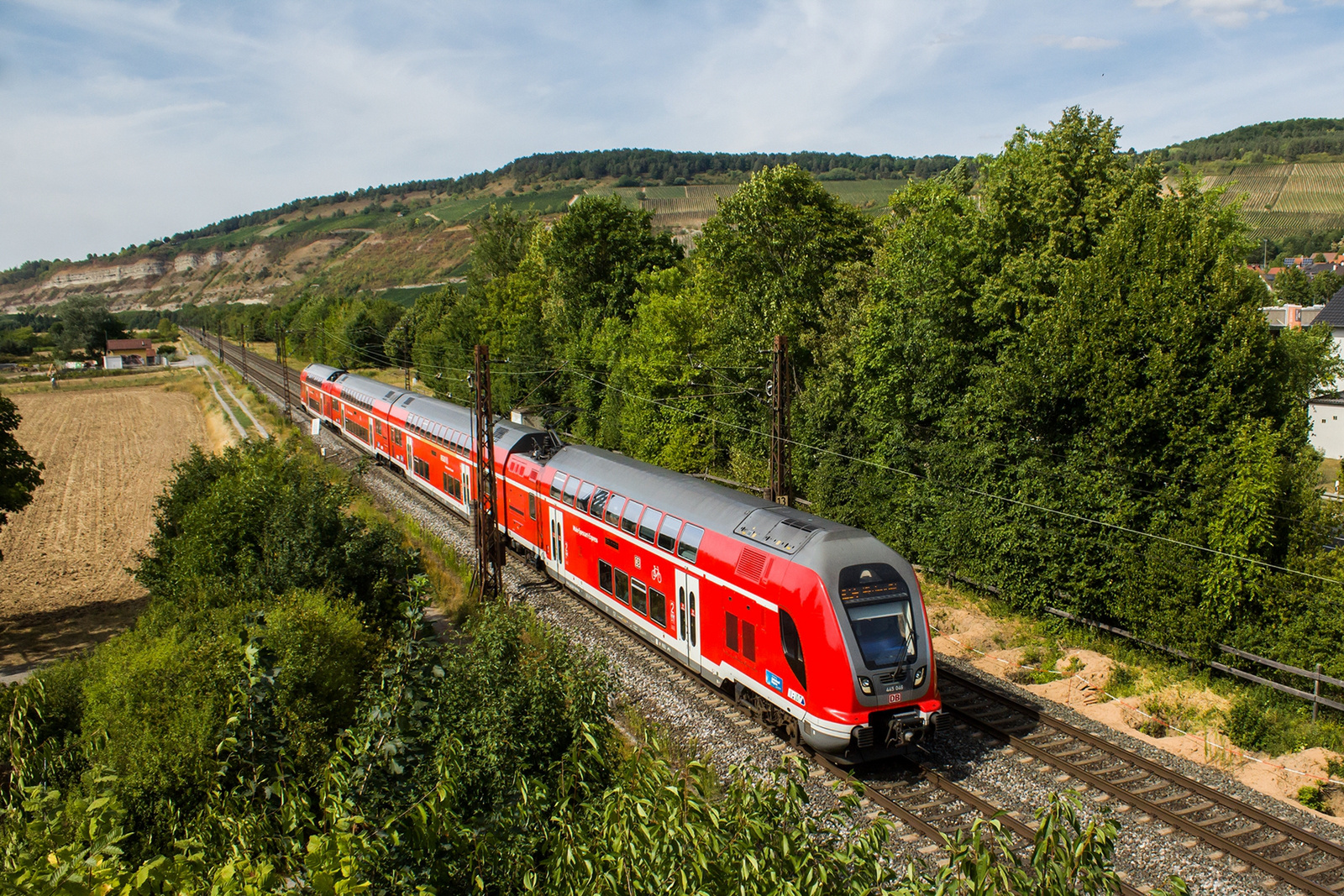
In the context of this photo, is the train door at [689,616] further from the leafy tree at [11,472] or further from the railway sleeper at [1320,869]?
the leafy tree at [11,472]

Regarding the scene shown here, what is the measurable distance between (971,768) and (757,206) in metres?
26.8

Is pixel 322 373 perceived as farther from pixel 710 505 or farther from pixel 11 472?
pixel 710 505

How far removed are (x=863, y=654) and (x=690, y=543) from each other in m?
4.65

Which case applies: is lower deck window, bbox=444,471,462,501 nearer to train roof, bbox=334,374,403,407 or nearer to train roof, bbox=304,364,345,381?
train roof, bbox=334,374,403,407

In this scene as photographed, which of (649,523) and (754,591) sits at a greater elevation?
(649,523)

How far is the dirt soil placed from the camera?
80.7 feet

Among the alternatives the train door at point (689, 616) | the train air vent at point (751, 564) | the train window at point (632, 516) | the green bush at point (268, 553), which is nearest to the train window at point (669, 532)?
the train door at point (689, 616)

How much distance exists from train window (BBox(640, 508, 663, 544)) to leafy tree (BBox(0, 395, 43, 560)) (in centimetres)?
1963

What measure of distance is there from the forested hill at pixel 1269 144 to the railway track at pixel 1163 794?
17018 centimetres

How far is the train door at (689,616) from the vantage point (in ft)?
53.3

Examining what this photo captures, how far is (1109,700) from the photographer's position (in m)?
16.6

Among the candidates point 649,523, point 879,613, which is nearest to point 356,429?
point 649,523

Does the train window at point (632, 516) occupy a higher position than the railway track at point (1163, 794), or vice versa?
the train window at point (632, 516)

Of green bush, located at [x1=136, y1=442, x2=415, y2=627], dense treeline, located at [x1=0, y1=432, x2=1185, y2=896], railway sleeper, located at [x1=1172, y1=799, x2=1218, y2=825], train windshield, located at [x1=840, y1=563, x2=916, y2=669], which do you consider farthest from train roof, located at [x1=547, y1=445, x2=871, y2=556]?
railway sleeper, located at [x1=1172, y1=799, x2=1218, y2=825]
